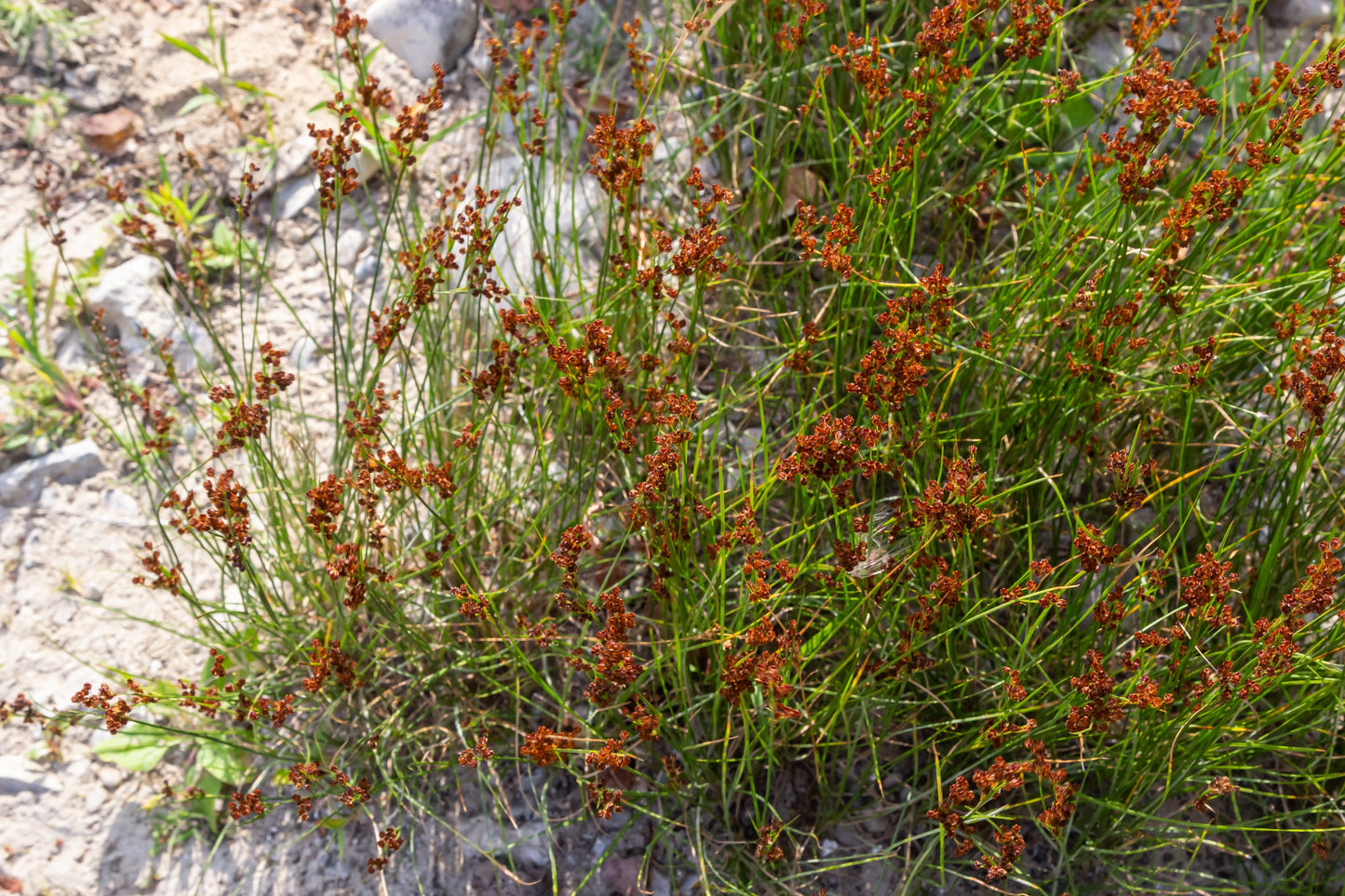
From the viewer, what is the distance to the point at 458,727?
85.4 inches

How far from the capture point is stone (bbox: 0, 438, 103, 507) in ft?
9.43

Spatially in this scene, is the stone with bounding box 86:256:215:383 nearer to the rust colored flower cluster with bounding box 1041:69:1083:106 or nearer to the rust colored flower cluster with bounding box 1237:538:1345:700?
the rust colored flower cluster with bounding box 1041:69:1083:106

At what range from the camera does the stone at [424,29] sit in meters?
3.48

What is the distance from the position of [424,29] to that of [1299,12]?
10.9 ft

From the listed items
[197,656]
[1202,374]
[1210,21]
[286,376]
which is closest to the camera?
[1202,374]

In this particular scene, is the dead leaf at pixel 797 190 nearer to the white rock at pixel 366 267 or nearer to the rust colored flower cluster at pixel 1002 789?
the white rock at pixel 366 267

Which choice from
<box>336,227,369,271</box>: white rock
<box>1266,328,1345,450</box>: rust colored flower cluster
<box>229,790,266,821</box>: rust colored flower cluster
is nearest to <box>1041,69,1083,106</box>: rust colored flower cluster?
<box>1266,328,1345,450</box>: rust colored flower cluster

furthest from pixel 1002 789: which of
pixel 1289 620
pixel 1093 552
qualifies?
pixel 1289 620

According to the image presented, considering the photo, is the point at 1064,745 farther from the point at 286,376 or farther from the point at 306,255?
the point at 306,255

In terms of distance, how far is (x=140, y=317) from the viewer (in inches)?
123

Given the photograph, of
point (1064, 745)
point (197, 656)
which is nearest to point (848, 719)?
point (1064, 745)

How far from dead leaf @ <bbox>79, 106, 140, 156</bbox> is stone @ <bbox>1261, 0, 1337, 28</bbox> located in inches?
169

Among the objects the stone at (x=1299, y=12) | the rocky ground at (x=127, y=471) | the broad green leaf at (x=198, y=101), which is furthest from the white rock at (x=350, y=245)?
the stone at (x=1299, y=12)

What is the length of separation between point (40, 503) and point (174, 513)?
0.42 metres
